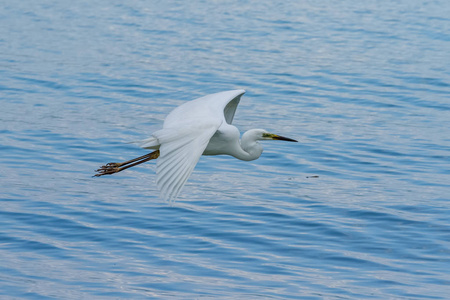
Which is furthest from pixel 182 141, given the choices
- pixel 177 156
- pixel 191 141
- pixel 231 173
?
pixel 231 173

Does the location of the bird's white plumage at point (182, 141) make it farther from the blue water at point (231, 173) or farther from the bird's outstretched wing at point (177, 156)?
the blue water at point (231, 173)

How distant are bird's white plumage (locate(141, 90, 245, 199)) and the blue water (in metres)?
1.33

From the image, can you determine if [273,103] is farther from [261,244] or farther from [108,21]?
[108,21]

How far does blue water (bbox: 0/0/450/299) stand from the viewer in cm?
837

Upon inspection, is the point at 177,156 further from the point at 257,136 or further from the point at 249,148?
the point at 257,136

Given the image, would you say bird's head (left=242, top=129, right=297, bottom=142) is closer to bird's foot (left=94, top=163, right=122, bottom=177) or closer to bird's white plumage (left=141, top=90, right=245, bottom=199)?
bird's white plumage (left=141, top=90, right=245, bottom=199)

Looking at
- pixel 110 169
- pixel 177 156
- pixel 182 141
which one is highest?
pixel 182 141

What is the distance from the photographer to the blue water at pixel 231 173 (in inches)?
329

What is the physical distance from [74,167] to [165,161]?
4699 millimetres

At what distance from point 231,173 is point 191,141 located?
13.8ft

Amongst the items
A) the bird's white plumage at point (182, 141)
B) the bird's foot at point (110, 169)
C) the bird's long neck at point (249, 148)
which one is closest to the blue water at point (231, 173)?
the bird's foot at point (110, 169)

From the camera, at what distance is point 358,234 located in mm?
9430

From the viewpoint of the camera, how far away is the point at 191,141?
730 centimetres

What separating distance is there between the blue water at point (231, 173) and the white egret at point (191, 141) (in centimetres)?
100
